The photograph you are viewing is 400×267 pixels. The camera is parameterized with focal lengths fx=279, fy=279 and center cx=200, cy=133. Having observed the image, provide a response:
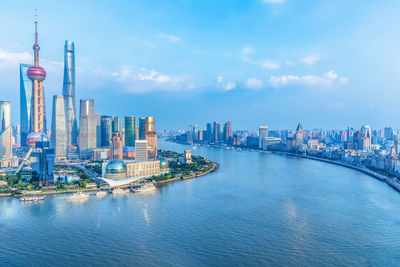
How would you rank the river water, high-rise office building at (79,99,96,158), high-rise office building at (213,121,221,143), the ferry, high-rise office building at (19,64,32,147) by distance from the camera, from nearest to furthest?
the river water, the ferry, high-rise office building at (79,99,96,158), high-rise office building at (19,64,32,147), high-rise office building at (213,121,221,143)

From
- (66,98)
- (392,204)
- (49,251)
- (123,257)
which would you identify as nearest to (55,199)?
(49,251)

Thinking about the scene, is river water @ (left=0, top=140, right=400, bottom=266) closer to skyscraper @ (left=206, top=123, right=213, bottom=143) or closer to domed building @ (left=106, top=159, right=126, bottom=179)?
domed building @ (left=106, top=159, right=126, bottom=179)

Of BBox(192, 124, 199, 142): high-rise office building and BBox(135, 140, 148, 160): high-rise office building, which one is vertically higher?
BBox(192, 124, 199, 142): high-rise office building

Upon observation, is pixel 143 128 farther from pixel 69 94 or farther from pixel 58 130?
pixel 69 94

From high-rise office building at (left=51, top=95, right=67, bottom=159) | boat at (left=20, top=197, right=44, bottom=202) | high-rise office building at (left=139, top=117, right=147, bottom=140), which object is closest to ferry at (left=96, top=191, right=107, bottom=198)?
boat at (left=20, top=197, right=44, bottom=202)

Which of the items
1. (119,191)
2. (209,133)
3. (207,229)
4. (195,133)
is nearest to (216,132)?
(209,133)

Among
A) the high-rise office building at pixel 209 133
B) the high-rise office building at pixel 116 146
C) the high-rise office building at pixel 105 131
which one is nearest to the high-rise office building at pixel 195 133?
the high-rise office building at pixel 209 133
